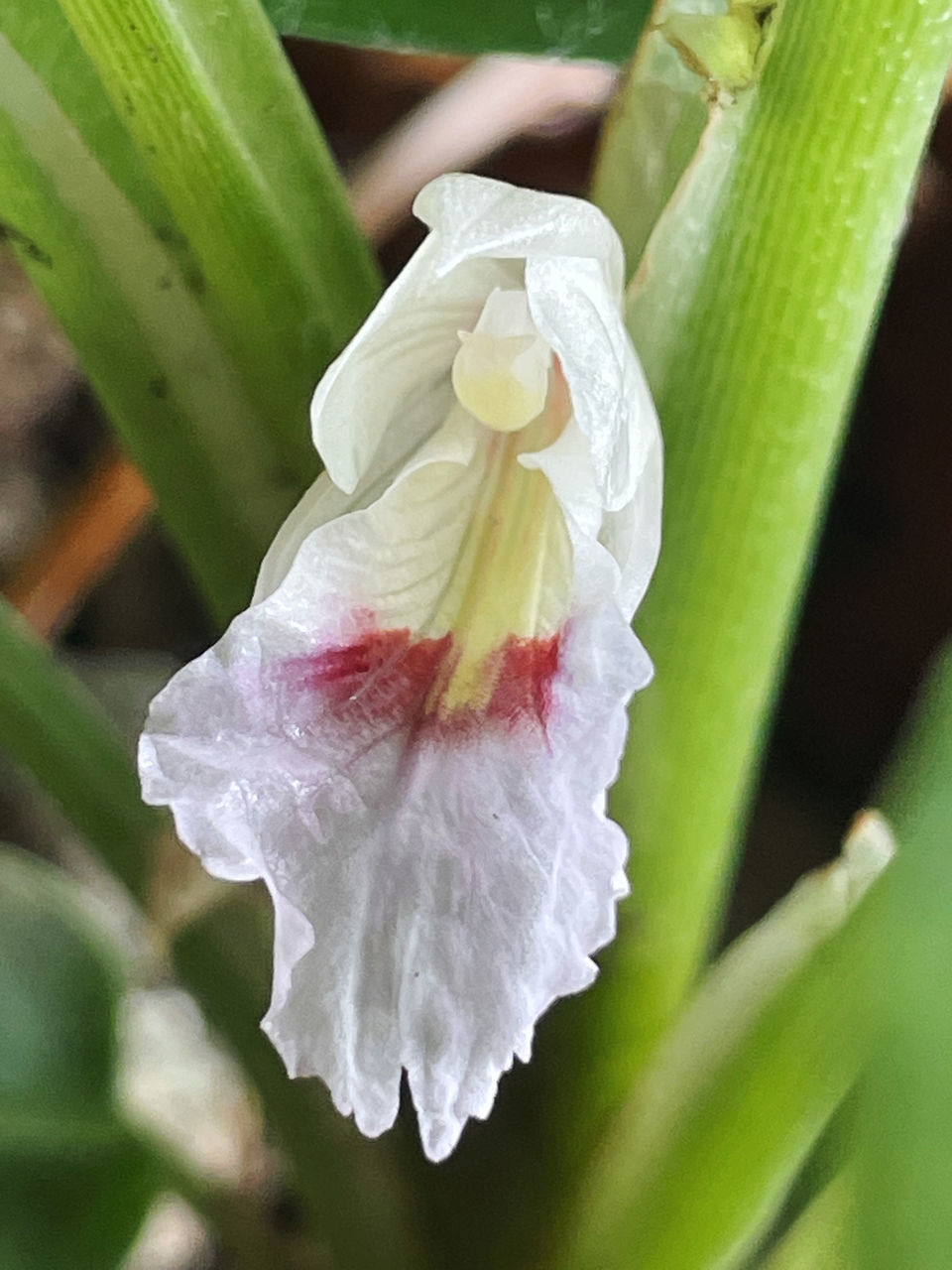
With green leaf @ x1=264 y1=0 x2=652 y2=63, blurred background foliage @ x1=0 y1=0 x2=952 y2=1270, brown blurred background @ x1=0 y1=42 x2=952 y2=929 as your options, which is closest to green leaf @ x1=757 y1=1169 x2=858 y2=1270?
blurred background foliage @ x1=0 y1=0 x2=952 y2=1270

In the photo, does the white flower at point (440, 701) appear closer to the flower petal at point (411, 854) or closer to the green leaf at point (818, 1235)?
the flower petal at point (411, 854)

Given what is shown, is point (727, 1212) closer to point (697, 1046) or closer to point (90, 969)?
point (697, 1046)

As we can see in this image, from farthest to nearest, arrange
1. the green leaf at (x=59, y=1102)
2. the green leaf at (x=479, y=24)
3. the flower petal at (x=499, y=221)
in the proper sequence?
1. the green leaf at (x=59, y=1102)
2. the green leaf at (x=479, y=24)
3. the flower petal at (x=499, y=221)

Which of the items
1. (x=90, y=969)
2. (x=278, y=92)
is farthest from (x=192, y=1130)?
(x=278, y=92)

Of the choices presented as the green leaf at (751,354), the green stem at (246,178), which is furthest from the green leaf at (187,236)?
the green leaf at (751,354)

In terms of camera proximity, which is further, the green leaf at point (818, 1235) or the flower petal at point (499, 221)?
the green leaf at point (818, 1235)

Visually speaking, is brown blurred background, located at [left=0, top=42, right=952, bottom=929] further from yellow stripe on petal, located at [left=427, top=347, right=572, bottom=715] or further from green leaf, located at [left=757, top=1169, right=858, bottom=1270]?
green leaf, located at [left=757, top=1169, right=858, bottom=1270]
